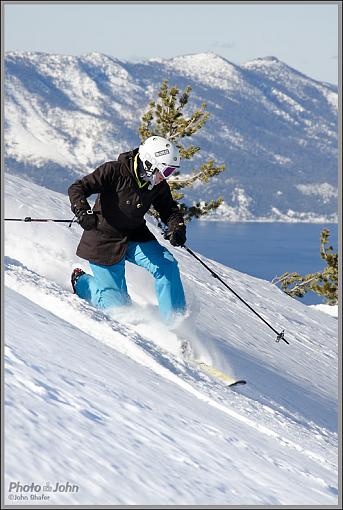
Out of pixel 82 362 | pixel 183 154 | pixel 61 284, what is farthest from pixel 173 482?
pixel 183 154

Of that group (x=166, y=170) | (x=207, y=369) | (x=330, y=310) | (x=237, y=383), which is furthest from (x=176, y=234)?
(x=330, y=310)

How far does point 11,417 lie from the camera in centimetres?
424

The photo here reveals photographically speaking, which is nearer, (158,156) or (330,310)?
(158,156)

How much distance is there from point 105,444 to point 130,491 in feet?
1.63

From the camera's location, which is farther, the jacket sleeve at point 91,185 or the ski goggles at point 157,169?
the ski goggles at point 157,169

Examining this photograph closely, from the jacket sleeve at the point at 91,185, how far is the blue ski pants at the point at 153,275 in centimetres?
78

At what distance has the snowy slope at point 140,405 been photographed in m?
4.20

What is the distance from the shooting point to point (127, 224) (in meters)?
8.05

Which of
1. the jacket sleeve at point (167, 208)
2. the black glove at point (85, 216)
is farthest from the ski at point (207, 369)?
the black glove at point (85, 216)

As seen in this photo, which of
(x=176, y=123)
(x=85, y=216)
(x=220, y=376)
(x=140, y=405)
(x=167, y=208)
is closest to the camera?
(x=140, y=405)

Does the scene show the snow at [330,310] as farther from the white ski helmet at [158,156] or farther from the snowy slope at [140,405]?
the white ski helmet at [158,156]

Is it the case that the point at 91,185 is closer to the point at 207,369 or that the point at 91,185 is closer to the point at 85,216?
the point at 85,216

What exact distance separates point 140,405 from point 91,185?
2695 millimetres

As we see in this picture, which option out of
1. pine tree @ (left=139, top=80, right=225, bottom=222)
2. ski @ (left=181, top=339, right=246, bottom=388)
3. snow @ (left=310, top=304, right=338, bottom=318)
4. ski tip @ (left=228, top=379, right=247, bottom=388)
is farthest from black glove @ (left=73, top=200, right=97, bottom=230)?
snow @ (left=310, top=304, right=338, bottom=318)
